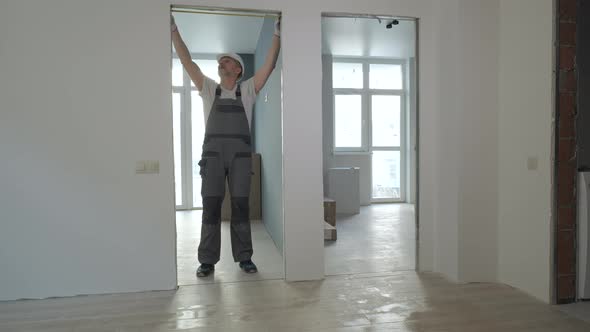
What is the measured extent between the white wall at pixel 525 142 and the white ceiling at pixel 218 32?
10.2ft

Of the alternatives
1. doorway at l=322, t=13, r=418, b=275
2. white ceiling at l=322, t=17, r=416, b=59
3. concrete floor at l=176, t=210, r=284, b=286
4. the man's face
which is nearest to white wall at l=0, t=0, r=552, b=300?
concrete floor at l=176, t=210, r=284, b=286

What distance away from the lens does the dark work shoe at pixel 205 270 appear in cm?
307

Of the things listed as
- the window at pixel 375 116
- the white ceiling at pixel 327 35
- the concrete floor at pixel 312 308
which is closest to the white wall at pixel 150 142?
the concrete floor at pixel 312 308

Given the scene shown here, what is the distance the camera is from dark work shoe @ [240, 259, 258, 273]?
3145 millimetres

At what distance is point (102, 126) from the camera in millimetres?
2686

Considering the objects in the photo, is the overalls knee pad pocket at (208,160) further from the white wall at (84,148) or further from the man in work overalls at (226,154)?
the white wall at (84,148)

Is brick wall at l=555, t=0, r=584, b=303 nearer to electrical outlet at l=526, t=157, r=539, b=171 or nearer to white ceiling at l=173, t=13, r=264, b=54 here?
electrical outlet at l=526, t=157, r=539, b=171

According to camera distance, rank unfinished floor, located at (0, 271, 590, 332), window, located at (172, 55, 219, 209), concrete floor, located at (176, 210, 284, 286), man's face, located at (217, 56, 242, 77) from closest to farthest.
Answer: unfinished floor, located at (0, 271, 590, 332) < concrete floor, located at (176, 210, 284, 286) < man's face, located at (217, 56, 242, 77) < window, located at (172, 55, 219, 209)

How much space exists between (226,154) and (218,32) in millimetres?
3096

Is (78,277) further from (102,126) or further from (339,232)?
(339,232)

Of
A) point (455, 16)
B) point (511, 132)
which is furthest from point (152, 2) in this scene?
point (511, 132)

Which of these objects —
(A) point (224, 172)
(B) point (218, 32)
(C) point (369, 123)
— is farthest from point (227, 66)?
(C) point (369, 123)

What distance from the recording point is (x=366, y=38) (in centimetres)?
610

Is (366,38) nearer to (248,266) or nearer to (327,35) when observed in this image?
(327,35)
